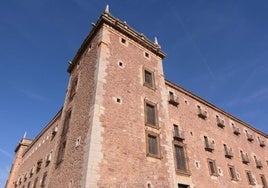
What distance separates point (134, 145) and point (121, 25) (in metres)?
10.5

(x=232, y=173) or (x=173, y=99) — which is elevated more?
(x=173, y=99)

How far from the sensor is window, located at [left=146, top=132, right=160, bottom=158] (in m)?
15.5

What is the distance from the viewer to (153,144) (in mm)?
16062

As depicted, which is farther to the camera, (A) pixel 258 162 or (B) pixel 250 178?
(A) pixel 258 162

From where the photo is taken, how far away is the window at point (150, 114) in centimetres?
1696

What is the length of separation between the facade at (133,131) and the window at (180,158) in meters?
0.10

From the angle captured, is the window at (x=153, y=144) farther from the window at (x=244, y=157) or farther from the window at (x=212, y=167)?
the window at (x=244, y=157)

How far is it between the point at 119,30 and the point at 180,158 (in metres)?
11.6

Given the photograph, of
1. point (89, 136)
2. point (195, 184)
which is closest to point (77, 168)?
point (89, 136)

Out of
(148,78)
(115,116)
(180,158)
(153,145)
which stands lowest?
(153,145)

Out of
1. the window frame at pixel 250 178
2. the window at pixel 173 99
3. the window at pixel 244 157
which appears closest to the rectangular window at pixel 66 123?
the window at pixel 173 99

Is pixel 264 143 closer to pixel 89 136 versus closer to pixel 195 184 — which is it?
pixel 195 184

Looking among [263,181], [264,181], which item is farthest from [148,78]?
[264,181]

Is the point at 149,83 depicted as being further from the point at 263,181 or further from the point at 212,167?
the point at 263,181
